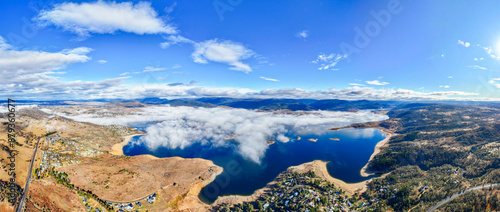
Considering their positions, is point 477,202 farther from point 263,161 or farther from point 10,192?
point 10,192

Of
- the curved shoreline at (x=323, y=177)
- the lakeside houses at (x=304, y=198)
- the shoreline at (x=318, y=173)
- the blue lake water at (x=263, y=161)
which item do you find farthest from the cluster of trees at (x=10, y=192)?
the lakeside houses at (x=304, y=198)

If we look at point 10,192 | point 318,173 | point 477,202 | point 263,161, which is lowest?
point 263,161

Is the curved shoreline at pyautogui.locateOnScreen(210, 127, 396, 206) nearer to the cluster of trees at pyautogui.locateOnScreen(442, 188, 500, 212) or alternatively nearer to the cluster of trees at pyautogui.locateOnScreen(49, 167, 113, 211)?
the cluster of trees at pyautogui.locateOnScreen(442, 188, 500, 212)

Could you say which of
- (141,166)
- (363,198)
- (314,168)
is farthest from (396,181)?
(141,166)

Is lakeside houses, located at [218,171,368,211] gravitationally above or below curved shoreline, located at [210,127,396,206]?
above

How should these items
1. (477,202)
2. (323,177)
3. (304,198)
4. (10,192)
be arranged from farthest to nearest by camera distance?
(323,177) → (304,198) → (477,202) → (10,192)

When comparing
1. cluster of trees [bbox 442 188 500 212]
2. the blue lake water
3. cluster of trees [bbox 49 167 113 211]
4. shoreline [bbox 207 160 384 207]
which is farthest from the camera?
the blue lake water

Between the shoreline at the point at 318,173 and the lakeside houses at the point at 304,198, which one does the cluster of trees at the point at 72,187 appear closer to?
the shoreline at the point at 318,173

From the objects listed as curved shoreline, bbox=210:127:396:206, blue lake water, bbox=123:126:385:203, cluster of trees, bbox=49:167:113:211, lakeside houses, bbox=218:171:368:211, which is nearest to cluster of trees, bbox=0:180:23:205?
cluster of trees, bbox=49:167:113:211

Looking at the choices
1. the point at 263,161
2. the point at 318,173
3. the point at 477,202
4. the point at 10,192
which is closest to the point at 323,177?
the point at 318,173

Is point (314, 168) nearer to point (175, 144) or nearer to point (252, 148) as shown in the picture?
point (252, 148)
